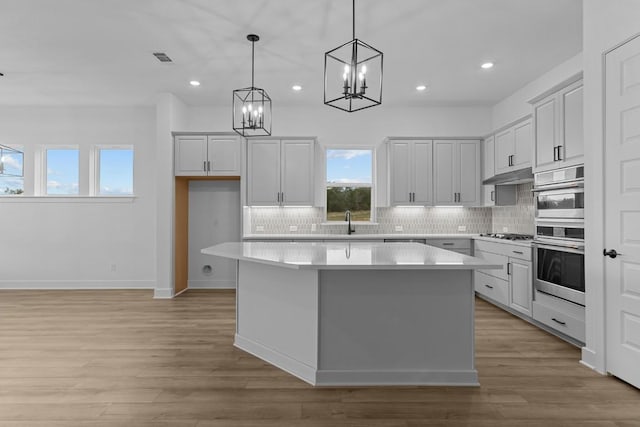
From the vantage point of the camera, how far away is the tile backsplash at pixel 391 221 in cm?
620

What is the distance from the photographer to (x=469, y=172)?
19.3ft

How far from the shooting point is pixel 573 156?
11.3ft

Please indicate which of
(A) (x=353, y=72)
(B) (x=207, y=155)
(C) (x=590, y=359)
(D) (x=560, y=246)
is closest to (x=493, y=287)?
(D) (x=560, y=246)

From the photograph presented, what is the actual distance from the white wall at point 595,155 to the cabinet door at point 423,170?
293 centimetres

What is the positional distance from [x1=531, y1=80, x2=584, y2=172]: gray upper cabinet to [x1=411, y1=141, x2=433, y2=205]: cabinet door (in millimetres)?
1942

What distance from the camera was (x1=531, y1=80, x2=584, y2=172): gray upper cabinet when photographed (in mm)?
3375

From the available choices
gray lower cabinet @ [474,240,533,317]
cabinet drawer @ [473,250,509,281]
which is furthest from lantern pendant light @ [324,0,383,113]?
cabinet drawer @ [473,250,509,281]

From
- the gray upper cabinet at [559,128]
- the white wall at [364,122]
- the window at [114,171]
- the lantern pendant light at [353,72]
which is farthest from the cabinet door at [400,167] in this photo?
the window at [114,171]

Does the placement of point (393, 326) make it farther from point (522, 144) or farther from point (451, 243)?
point (522, 144)

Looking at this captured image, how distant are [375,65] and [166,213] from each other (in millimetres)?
3719

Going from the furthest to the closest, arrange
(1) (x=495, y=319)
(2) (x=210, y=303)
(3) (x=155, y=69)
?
(2) (x=210, y=303)
(3) (x=155, y=69)
(1) (x=495, y=319)

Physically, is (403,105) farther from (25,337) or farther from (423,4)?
(25,337)

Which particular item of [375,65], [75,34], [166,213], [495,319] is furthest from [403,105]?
[75,34]

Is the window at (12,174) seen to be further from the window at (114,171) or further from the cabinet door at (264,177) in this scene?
the cabinet door at (264,177)
